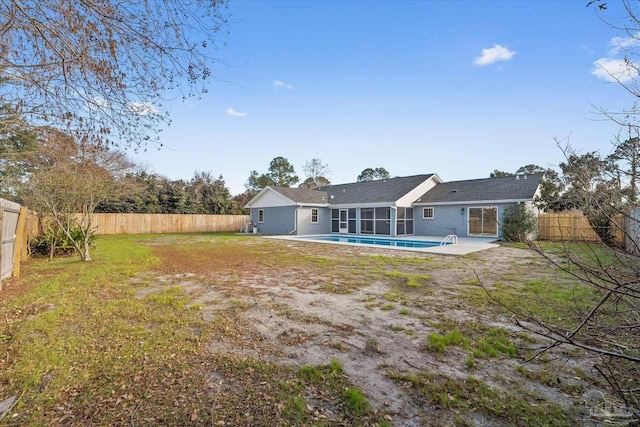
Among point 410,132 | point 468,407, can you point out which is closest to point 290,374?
point 468,407

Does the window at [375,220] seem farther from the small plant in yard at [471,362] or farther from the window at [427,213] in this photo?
the small plant in yard at [471,362]

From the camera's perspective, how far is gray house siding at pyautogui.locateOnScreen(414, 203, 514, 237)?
18891 mm

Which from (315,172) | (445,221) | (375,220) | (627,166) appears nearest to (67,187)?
(627,166)

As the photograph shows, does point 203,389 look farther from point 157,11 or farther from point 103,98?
point 157,11

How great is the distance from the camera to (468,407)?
2508 millimetres

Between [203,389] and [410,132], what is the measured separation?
659 inches

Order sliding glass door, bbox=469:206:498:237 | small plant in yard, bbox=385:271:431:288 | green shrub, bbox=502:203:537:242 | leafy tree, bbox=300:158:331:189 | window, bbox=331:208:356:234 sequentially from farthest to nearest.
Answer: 1. leafy tree, bbox=300:158:331:189
2. window, bbox=331:208:356:234
3. sliding glass door, bbox=469:206:498:237
4. green shrub, bbox=502:203:537:242
5. small plant in yard, bbox=385:271:431:288

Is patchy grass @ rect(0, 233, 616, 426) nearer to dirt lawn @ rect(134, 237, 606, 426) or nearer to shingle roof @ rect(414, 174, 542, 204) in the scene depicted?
dirt lawn @ rect(134, 237, 606, 426)

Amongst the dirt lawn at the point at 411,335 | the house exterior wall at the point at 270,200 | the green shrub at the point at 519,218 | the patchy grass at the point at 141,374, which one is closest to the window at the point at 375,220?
the house exterior wall at the point at 270,200

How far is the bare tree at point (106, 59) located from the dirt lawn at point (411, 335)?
291 centimetres

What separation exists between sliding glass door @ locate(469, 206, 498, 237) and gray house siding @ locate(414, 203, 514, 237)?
262mm

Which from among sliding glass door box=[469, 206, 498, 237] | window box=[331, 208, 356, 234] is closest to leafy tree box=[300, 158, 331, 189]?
window box=[331, 208, 356, 234]

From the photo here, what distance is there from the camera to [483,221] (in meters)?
18.5

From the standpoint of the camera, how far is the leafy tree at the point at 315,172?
43500mm
